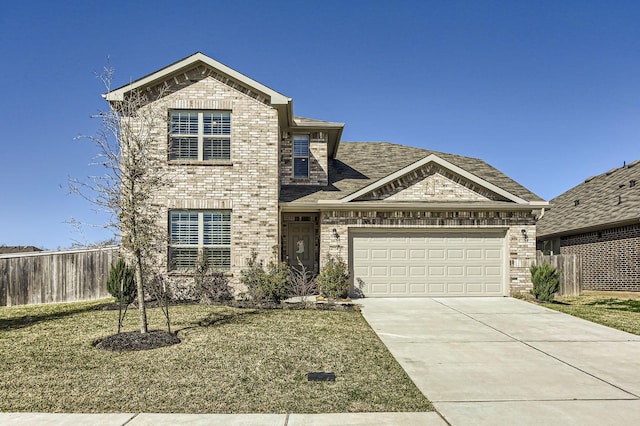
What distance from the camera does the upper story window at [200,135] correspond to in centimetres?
1475

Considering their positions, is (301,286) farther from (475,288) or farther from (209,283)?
(475,288)

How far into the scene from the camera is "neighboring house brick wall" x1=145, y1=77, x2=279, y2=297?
14.5 meters

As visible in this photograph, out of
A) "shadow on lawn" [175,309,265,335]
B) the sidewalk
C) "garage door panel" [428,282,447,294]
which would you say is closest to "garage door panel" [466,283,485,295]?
"garage door panel" [428,282,447,294]

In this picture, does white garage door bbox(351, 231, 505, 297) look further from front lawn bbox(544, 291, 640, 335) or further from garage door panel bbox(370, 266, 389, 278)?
front lawn bbox(544, 291, 640, 335)

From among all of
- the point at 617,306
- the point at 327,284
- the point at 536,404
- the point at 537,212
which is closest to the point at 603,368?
the point at 536,404

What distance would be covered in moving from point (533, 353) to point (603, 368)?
1.14 meters

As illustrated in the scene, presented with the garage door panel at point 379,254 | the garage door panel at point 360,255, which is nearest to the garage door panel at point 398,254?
the garage door panel at point 379,254

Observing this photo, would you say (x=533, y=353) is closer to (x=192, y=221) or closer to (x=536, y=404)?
(x=536, y=404)

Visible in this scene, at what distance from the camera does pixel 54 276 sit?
15.2m

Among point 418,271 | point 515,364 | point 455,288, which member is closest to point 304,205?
point 418,271

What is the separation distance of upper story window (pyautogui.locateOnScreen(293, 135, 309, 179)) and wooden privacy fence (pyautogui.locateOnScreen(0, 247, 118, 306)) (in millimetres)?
6897

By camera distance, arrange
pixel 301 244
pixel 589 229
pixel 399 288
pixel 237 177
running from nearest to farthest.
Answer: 1. pixel 237 177
2. pixel 399 288
3. pixel 301 244
4. pixel 589 229

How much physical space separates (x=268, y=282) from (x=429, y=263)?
5626mm

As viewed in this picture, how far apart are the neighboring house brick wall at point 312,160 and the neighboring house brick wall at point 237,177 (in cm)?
266
